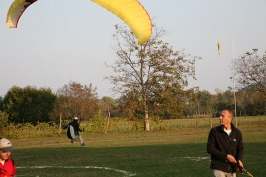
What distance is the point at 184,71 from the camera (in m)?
49.8

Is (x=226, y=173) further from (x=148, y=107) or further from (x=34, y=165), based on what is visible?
(x=148, y=107)

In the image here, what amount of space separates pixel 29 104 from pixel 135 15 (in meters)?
55.3

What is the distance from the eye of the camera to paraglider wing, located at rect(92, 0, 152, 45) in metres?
14.9

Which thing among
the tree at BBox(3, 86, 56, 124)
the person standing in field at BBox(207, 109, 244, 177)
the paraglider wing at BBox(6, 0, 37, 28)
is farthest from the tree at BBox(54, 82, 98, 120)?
the person standing in field at BBox(207, 109, 244, 177)

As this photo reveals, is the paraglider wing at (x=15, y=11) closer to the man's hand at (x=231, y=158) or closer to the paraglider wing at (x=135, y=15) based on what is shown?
the paraglider wing at (x=135, y=15)

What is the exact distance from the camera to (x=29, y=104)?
224 ft

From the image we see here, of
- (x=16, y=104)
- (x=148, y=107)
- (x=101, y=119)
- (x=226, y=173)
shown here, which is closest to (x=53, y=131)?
(x=101, y=119)

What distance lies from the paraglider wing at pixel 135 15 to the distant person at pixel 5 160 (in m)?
8.97

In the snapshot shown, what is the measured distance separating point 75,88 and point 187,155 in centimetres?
5847

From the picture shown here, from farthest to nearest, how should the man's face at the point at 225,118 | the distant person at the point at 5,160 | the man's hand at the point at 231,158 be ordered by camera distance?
the man's face at the point at 225,118 < the man's hand at the point at 231,158 < the distant person at the point at 5,160

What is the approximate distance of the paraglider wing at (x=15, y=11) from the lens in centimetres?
1735

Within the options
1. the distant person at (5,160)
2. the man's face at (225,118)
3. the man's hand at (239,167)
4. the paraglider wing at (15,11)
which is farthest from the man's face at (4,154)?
the paraglider wing at (15,11)

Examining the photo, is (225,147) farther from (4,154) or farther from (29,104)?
(29,104)

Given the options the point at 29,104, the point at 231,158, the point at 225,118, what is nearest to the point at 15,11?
the point at 225,118
